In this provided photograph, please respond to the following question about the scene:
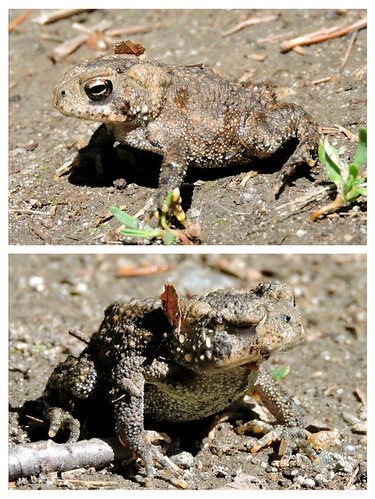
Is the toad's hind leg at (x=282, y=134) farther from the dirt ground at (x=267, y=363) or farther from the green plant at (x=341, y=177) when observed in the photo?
the dirt ground at (x=267, y=363)

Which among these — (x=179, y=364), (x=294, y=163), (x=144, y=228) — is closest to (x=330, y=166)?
(x=294, y=163)

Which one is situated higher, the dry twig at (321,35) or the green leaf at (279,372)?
the dry twig at (321,35)

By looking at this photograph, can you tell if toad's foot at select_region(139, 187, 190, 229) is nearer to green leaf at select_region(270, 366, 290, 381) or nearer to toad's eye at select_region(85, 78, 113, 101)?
toad's eye at select_region(85, 78, 113, 101)

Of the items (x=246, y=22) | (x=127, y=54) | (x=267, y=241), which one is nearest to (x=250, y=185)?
(x=267, y=241)

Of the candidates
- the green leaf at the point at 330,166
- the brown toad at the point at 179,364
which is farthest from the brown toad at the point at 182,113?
the brown toad at the point at 179,364

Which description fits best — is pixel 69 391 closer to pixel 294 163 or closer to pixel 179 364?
pixel 179 364
